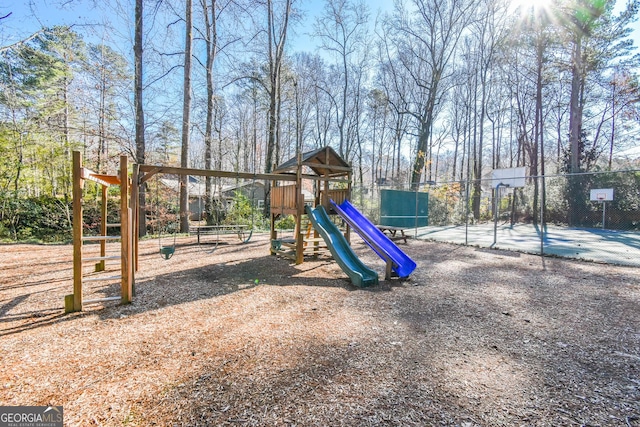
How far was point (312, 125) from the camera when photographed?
88.5ft

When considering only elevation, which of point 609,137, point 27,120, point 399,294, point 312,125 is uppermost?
point 312,125

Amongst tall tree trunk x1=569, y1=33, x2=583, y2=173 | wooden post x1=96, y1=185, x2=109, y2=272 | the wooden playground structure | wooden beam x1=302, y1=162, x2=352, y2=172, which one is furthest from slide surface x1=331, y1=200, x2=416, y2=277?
tall tree trunk x1=569, y1=33, x2=583, y2=173

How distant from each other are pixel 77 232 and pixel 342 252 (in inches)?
160

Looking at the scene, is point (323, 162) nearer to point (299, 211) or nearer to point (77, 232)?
point (299, 211)

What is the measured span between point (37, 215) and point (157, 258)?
26.8 ft

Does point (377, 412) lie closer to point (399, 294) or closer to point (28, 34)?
point (399, 294)

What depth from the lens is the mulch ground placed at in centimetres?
189

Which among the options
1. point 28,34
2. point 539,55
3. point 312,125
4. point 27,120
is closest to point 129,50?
point 27,120

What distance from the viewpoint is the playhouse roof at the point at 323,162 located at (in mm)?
6880

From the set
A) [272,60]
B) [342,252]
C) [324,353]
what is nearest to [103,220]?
[342,252]

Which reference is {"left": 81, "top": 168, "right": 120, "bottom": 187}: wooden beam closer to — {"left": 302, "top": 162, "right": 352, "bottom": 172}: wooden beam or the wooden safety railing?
the wooden safety railing

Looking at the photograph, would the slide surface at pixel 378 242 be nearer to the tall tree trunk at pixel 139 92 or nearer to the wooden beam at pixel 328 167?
the wooden beam at pixel 328 167

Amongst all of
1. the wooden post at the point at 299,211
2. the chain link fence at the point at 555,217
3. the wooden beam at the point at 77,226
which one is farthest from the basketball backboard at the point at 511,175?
the wooden beam at the point at 77,226

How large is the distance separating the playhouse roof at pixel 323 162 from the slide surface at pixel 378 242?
0.88 meters
